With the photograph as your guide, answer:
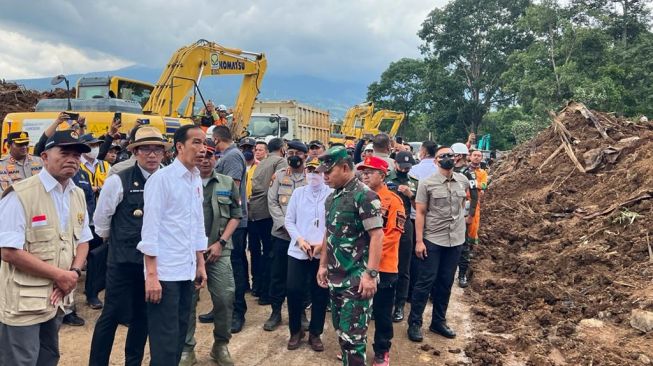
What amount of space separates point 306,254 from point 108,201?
1796mm

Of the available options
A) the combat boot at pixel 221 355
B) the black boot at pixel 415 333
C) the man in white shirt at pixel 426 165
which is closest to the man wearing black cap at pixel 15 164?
the combat boot at pixel 221 355

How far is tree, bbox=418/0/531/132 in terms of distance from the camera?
3092 cm

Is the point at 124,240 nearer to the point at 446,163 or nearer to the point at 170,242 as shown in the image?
the point at 170,242

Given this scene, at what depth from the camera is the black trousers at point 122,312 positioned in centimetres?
330

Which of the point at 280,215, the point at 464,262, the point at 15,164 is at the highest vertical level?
the point at 15,164

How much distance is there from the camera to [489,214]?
1071cm

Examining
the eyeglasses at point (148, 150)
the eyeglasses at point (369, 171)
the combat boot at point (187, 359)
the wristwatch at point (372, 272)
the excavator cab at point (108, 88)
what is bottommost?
the combat boot at point (187, 359)

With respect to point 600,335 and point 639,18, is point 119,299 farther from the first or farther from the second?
point 639,18

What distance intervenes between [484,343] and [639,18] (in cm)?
2452

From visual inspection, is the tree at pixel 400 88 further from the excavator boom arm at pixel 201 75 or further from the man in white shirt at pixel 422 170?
the man in white shirt at pixel 422 170

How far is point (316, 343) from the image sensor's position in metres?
4.48

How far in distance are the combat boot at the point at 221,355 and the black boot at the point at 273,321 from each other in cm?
84

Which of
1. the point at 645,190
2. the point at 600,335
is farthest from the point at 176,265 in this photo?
the point at 645,190

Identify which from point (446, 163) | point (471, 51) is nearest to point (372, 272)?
point (446, 163)
